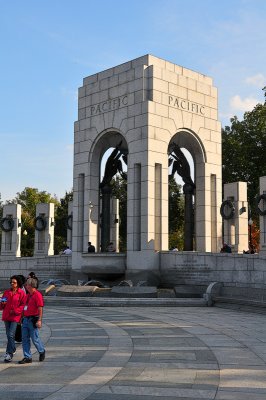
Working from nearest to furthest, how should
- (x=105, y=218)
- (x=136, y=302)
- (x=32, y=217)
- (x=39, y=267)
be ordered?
(x=136, y=302) → (x=105, y=218) → (x=39, y=267) → (x=32, y=217)

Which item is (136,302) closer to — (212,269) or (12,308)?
(212,269)

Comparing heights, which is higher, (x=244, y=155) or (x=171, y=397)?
(x=244, y=155)

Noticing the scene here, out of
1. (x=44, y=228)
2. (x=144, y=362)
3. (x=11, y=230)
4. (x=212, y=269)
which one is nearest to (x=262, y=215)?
(x=212, y=269)

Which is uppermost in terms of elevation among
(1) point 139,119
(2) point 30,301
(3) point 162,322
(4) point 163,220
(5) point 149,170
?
(1) point 139,119

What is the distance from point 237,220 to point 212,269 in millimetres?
8046

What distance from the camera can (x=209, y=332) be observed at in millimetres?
13977

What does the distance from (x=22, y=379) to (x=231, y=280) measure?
1653 centimetres

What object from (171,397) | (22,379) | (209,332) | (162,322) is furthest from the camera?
(162,322)

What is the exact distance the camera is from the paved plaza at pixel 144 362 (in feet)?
25.3

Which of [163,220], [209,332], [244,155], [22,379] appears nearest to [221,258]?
[163,220]

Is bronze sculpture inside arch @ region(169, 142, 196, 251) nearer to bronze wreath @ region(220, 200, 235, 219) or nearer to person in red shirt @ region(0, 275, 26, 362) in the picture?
bronze wreath @ region(220, 200, 235, 219)

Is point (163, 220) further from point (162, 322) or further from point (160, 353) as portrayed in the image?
point (160, 353)

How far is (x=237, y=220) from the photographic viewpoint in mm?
32438

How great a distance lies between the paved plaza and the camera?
7.70 meters
